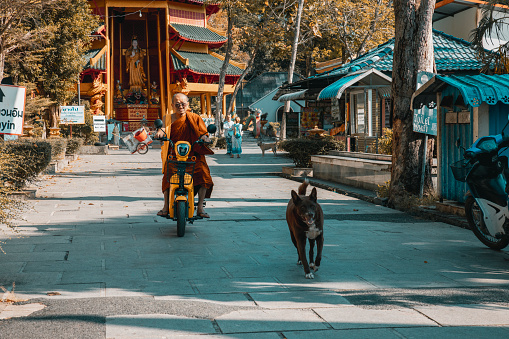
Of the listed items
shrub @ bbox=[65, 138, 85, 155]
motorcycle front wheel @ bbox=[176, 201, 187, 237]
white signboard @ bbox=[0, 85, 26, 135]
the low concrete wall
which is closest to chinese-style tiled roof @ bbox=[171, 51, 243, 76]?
shrub @ bbox=[65, 138, 85, 155]

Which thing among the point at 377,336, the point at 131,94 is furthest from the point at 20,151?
the point at 131,94

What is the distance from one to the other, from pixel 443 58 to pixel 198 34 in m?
29.5

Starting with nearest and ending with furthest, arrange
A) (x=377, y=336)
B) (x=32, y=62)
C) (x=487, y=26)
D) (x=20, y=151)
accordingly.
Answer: (x=377, y=336), (x=487, y=26), (x=20, y=151), (x=32, y=62)

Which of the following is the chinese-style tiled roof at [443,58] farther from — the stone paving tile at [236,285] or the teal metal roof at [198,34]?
the teal metal roof at [198,34]

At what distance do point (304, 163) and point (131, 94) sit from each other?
32255 millimetres

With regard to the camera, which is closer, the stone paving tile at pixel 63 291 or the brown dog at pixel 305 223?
the stone paving tile at pixel 63 291

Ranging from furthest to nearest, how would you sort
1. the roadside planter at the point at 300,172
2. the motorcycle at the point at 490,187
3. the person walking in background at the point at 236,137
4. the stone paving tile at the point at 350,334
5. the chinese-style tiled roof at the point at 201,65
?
the chinese-style tiled roof at the point at 201,65 → the person walking in background at the point at 236,137 → the roadside planter at the point at 300,172 → the motorcycle at the point at 490,187 → the stone paving tile at the point at 350,334

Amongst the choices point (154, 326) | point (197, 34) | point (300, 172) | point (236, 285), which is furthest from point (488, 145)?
point (197, 34)

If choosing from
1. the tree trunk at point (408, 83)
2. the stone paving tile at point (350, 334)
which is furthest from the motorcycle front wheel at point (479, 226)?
the tree trunk at point (408, 83)

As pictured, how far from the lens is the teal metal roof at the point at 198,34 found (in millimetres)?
45697

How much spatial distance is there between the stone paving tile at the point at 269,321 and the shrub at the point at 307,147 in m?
13.7

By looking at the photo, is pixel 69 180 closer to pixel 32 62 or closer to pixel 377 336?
pixel 32 62

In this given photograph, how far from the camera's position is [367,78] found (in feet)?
64.5

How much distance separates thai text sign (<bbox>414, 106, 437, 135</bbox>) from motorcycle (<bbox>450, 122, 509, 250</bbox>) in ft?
10.9
